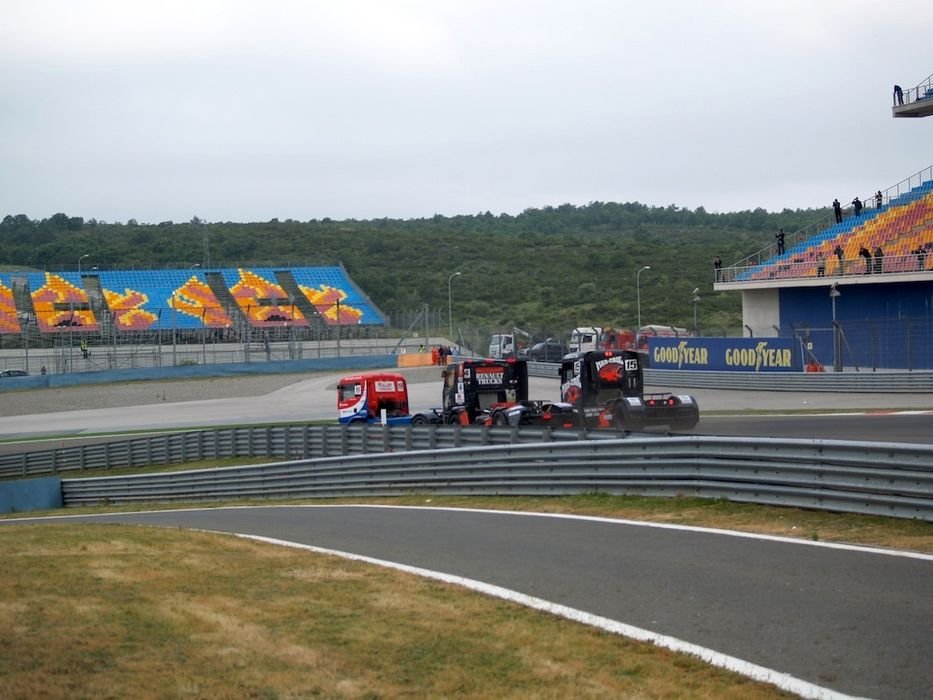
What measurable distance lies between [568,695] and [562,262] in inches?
4134

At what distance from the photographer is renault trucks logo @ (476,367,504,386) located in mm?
29250

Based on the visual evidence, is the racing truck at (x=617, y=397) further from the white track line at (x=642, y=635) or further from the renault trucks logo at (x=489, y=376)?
the white track line at (x=642, y=635)

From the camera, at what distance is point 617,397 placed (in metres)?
27.7

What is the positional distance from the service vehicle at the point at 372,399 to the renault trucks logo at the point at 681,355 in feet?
52.2

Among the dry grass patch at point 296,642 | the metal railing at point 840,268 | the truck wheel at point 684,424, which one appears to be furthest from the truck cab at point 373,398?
the dry grass patch at point 296,642

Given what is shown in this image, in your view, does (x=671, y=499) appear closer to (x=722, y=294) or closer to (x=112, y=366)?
(x=112, y=366)

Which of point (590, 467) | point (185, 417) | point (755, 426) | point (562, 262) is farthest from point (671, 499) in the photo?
point (562, 262)

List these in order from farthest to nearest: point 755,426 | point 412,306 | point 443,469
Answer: point 412,306 → point 755,426 → point 443,469

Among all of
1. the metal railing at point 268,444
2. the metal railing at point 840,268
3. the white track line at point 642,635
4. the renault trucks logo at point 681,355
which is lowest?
the metal railing at point 268,444

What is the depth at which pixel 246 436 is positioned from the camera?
30.0m

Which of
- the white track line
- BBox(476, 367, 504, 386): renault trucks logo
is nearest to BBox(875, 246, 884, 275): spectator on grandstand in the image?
BBox(476, 367, 504, 386): renault trucks logo

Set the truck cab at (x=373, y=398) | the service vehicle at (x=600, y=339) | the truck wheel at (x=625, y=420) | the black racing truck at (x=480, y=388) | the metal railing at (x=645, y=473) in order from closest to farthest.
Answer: the metal railing at (x=645, y=473) → the truck wheel at (x=625, y=420) → the black racing truck at (x=480, y=388) → the truck cab at (x=373, y=398) → the service vehicle at (x=600, y=339)

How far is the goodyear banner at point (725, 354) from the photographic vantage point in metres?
41.0

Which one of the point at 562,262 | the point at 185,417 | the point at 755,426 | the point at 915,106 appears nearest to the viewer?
the point at 755,426
